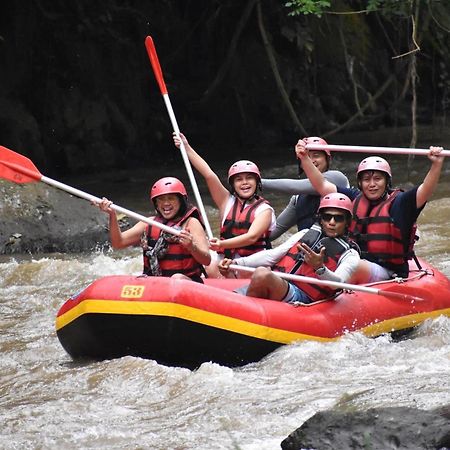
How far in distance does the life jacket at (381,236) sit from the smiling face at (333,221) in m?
0.46

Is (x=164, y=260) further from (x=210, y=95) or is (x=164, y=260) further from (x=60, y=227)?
(x=210, y=95)

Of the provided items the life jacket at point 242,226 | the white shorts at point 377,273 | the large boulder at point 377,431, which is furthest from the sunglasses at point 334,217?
the large boulder at point 377,431

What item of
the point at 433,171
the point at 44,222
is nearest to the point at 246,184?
the point at 433,171

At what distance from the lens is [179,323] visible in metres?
5.35

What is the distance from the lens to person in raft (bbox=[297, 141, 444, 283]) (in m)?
6.26

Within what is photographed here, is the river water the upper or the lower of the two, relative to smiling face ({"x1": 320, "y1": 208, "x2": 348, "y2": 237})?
lower

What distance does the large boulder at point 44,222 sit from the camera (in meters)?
9.42

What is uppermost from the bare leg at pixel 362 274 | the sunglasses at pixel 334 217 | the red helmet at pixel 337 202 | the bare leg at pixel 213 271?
the red helmet at pixel 337 202

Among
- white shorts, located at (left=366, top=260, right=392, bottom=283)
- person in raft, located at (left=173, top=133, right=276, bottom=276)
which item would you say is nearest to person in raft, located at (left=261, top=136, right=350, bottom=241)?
person in raft, located at (left=173, top=133, right=276, bottom=276)

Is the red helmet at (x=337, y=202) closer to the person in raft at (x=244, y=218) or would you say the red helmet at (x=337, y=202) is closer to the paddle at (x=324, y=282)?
the paddle at (x=324, y=282)

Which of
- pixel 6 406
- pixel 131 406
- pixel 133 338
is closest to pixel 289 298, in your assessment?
pixel 133 338

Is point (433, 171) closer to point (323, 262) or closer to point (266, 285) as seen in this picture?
point (323, 262)

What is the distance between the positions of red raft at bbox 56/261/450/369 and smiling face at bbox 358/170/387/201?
93cm

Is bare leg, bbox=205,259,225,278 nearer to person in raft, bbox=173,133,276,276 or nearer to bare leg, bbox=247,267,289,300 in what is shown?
person in raft, bbox=173,133,276,276
